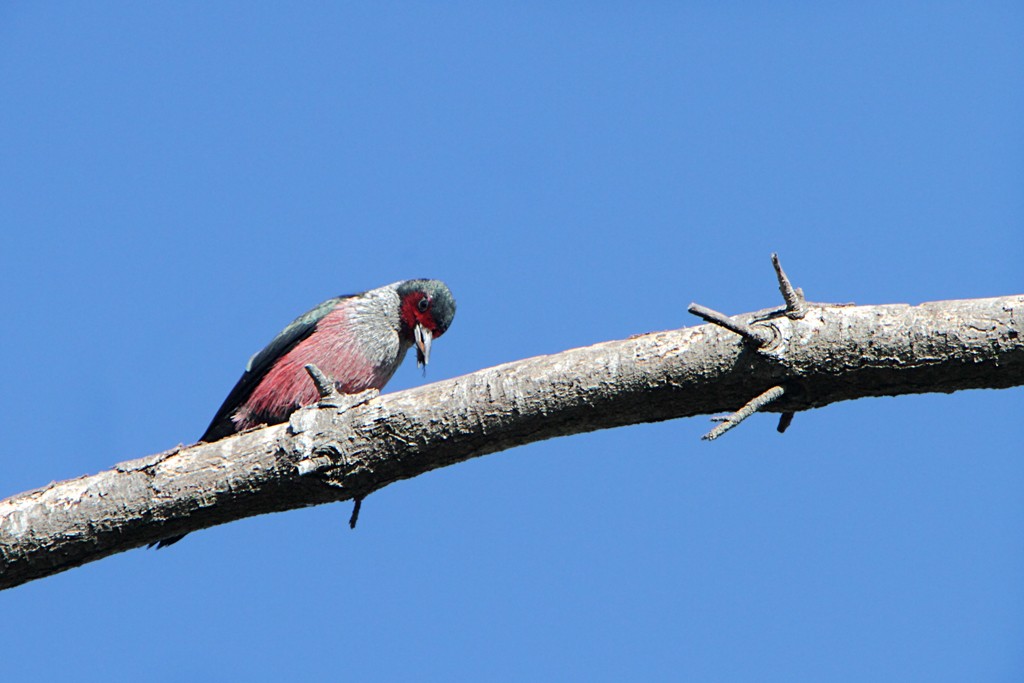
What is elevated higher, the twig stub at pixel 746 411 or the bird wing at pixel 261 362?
the bird wing at pixel 261 362

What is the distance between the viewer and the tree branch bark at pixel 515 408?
11.6 feet

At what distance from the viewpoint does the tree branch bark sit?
354 centimetres

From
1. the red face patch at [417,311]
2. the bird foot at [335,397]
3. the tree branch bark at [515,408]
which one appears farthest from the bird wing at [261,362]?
Result: the bird foot at [335,397]

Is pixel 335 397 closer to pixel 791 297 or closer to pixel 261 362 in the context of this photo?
pixel 791 297

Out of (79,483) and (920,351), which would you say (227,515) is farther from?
(920,351)

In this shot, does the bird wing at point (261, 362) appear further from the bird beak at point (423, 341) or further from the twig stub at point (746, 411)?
the twig stub at point (746, 411)

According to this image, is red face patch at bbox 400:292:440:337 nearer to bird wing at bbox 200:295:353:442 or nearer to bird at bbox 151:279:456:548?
bird at bbox 151:279:456:548

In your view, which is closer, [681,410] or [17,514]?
[681,410]

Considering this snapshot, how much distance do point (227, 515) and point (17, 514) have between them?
33.7 inches

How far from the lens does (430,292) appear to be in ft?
25.8

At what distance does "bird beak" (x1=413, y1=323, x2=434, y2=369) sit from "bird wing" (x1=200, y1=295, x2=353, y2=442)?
0.57 meters

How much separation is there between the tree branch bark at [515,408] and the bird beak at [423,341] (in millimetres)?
3487

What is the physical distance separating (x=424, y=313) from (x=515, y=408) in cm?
404

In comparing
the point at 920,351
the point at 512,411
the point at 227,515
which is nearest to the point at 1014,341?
the point at 920,351
